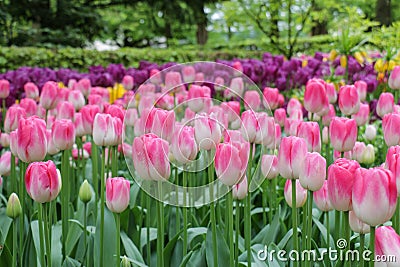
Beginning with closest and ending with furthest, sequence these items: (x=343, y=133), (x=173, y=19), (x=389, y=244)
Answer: (x=389, y=244), (x=343, y=133), (x=173, y=19)

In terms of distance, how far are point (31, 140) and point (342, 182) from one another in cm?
87

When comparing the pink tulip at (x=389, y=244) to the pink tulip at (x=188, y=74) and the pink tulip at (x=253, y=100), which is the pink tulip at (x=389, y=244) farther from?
the pink tulip at (x=188, y=74)

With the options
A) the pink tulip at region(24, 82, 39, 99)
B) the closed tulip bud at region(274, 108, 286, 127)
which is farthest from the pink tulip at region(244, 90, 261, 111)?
the pink tulip at region(24, 82, 39, 99)

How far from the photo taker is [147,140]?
1.24 meters

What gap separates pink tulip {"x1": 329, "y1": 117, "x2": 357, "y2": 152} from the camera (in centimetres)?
154

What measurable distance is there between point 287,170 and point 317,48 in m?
10.7

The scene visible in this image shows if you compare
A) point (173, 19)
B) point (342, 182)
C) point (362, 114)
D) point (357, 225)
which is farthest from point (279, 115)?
point (173, 19)

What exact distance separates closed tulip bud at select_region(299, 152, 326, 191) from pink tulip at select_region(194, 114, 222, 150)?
0.27 meters

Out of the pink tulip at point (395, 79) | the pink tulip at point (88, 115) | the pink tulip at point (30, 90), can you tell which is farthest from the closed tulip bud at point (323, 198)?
the pink tulip at point (30, 90)

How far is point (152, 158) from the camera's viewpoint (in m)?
1.25

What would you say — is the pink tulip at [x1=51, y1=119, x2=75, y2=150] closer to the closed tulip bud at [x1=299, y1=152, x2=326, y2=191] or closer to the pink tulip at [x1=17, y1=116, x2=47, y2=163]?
the pink tulip at [x1=17, y1=116, x2=47, y2=163]

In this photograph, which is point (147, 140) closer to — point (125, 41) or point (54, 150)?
point (54, 150)

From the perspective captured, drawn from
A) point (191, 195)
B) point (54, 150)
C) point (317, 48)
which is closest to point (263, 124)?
point (191, 195)

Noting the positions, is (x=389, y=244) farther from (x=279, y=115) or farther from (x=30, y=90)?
(x=30, y=90)
